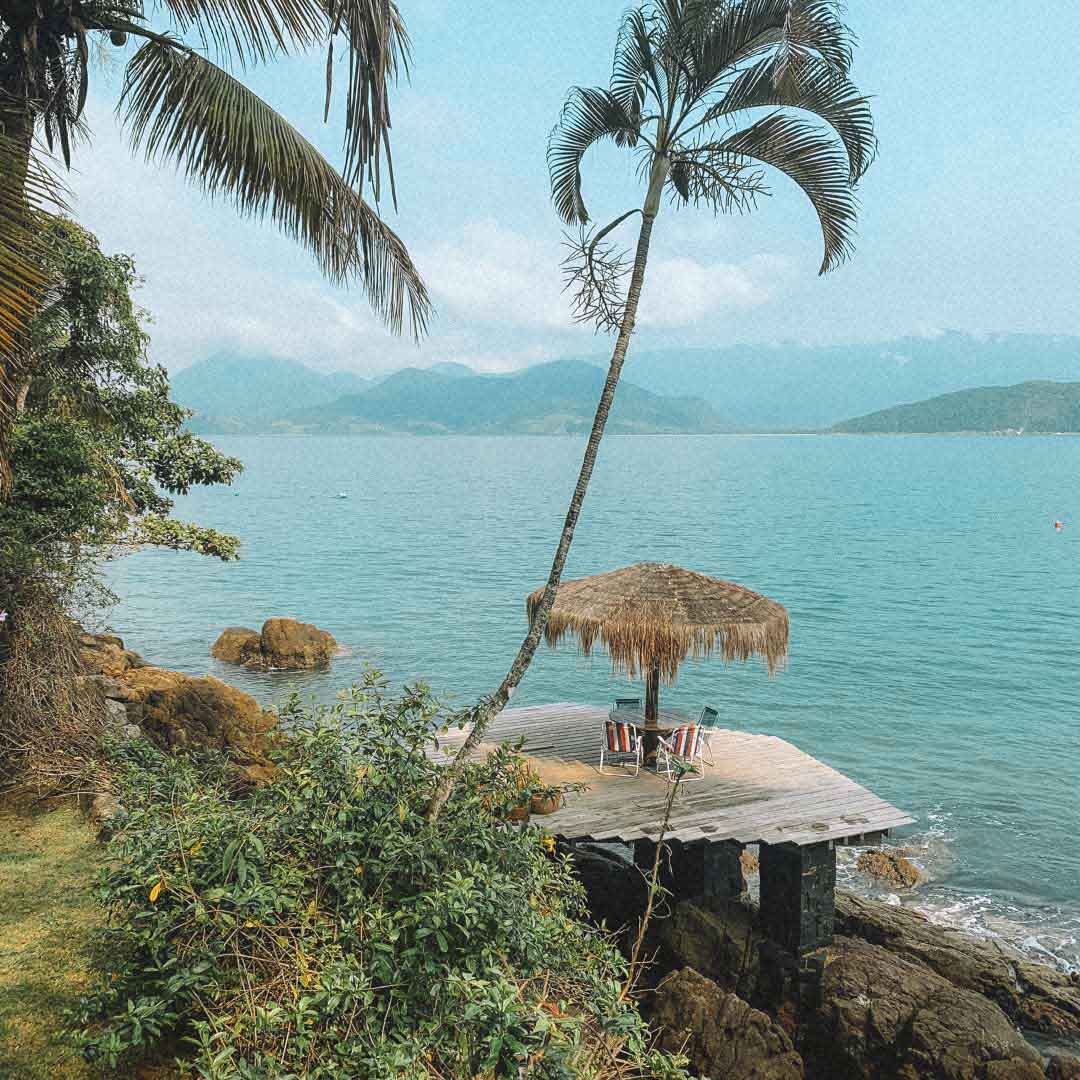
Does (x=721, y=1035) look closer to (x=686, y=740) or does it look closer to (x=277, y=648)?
(x=686, y=740)

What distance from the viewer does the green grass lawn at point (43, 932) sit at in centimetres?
526

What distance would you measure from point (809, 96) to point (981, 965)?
9.19m

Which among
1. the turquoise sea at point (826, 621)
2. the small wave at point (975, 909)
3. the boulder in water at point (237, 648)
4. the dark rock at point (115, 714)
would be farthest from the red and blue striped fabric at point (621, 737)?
the boulder in water at point (237, 648)

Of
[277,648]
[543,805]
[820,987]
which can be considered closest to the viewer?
[820,987]

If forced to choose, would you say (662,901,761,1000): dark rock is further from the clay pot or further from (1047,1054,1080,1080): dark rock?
(1047,1054,1080,1080): dark rock

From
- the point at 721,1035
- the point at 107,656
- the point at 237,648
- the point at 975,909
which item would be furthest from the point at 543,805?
the point at 237,648

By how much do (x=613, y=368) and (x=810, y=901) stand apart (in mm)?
6309

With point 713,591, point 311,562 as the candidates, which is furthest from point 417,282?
point 311,562

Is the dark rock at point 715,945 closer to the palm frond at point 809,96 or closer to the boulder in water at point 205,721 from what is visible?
the boulder in water at point 205,721

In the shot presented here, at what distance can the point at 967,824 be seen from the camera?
15.7 m

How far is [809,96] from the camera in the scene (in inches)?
255

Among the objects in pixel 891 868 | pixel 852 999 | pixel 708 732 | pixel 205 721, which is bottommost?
pixel 891 868

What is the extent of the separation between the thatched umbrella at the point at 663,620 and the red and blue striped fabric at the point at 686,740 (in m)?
0.50

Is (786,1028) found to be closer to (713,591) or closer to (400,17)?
(713,591)
